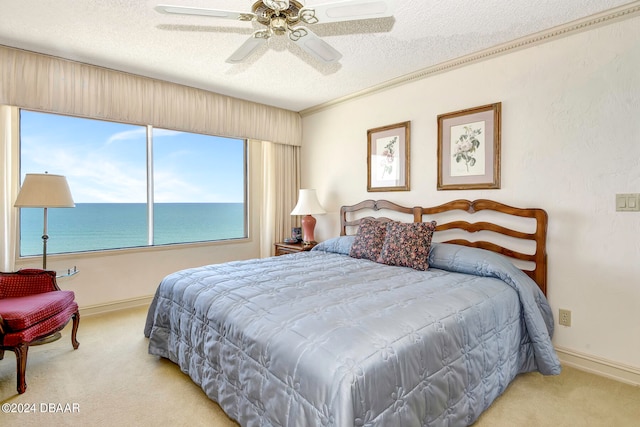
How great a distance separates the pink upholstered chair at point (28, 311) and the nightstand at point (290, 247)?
2.24 metres

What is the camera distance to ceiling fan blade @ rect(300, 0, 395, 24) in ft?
5.21

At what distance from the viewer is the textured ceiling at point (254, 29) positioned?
86.4 inches

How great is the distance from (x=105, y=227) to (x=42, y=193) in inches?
66.6

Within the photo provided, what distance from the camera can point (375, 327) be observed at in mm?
1423

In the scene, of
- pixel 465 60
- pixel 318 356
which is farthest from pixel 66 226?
pixel 465 60

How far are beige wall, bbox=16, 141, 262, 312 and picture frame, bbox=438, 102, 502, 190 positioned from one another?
287 cm

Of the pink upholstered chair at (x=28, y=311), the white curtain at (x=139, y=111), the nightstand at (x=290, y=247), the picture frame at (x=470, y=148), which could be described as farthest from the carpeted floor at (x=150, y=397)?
the nightstand at (x=290, y=247)

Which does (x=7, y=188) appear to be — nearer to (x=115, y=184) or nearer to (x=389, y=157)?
(x=115, y=184)

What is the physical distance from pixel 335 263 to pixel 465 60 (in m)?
2.21

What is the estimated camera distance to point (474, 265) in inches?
93.7

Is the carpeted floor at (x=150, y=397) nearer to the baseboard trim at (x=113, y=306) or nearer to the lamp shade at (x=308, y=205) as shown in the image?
the baseboard trim at (x=113, y=306)

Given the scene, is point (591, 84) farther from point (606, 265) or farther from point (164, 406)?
point (164, 406)

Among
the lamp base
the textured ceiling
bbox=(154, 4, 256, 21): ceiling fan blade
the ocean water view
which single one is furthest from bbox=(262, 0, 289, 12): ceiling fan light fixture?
the ocean water view

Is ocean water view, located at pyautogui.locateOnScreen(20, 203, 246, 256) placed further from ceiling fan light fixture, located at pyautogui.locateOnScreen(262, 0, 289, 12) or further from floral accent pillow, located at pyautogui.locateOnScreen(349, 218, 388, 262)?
ceiling fan light fixture, located at pyautogui.locateOnScreen(262, 0, 289, 12)
